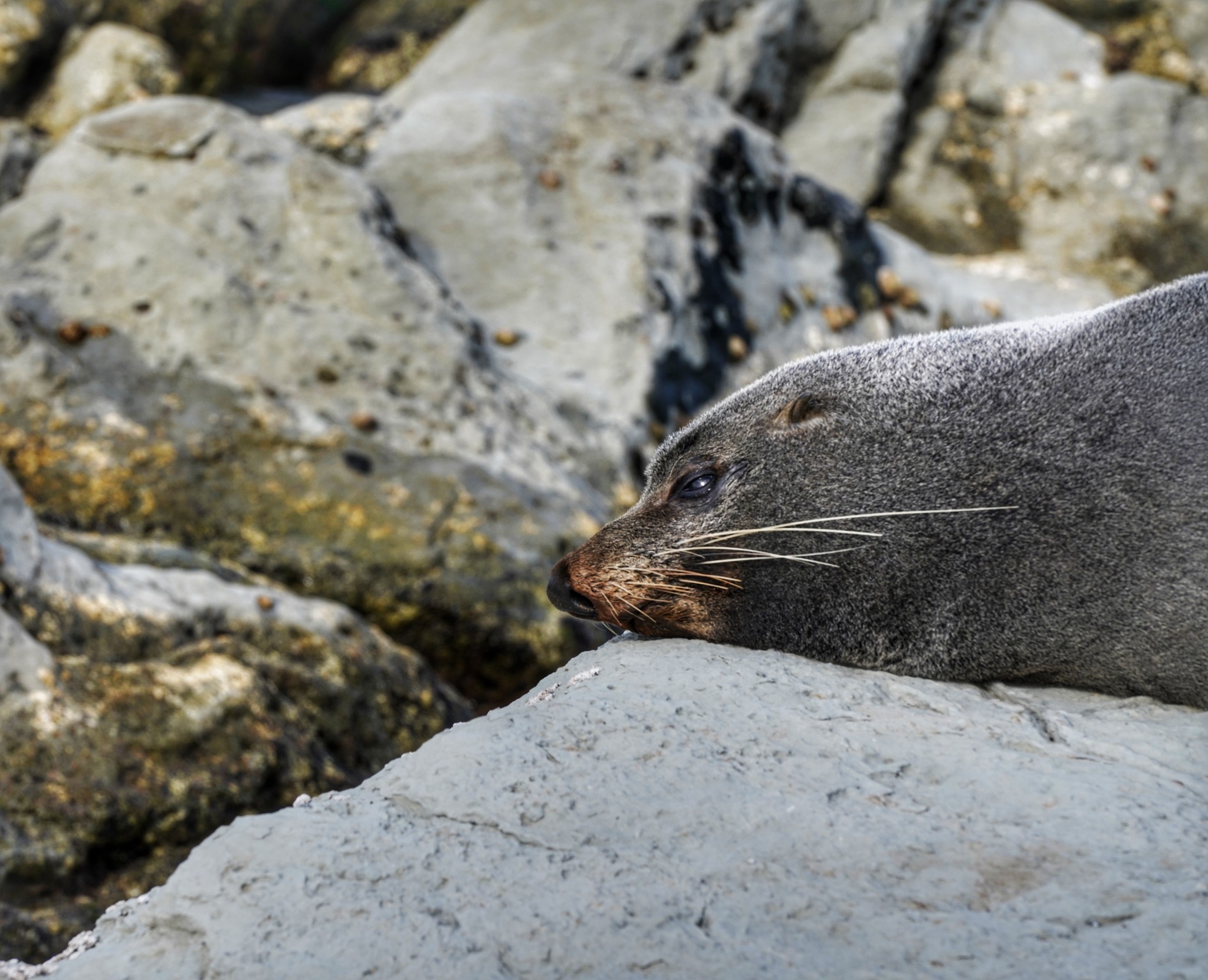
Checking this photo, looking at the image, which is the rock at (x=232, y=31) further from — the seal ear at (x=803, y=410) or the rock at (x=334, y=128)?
the seal ear at (x=803, y=410)

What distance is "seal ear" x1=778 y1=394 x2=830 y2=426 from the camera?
3.83m

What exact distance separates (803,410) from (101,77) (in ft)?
40.1

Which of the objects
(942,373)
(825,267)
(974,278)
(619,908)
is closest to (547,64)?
(825,267)

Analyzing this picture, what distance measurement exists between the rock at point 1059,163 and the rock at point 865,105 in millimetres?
495

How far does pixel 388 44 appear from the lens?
52.1ft

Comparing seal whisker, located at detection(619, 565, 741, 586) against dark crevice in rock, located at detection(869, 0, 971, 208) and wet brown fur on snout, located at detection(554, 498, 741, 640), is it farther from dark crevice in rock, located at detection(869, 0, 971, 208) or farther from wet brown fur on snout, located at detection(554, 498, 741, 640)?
dark crevice in rock, located at detection(869, 0, 971, 208)

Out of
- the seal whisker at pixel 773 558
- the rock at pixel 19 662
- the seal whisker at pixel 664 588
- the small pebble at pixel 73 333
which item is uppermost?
the seal whisker at pixel 773 558

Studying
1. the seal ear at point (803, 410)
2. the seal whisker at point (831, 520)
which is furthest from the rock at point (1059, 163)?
the seal whisker at point (831, 520)

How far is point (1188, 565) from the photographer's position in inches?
131

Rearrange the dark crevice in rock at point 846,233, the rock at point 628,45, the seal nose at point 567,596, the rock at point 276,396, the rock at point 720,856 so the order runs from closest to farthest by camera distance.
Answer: the rock at point 720,856 → the seal nose at point 567,596 → the rock at point 276,396 → the dark crevice in rock at point 846,233 → the rock at point 628,45

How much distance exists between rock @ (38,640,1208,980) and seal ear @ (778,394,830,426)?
3.28 feet

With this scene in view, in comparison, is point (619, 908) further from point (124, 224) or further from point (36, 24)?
point (36, 24)

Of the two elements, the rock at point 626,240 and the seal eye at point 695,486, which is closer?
the seal eye at point 695,486

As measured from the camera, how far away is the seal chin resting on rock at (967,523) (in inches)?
133
